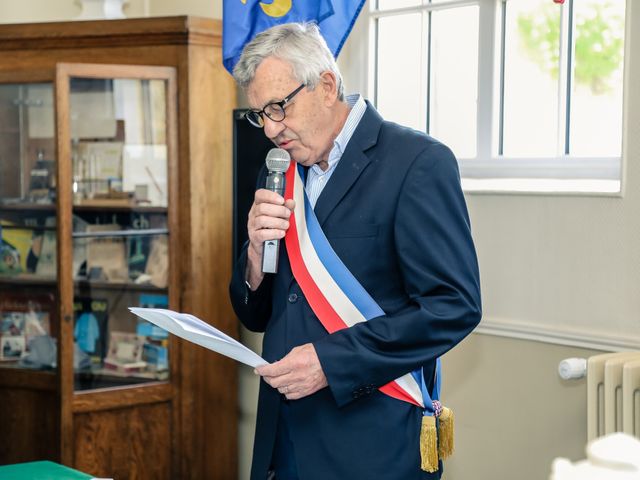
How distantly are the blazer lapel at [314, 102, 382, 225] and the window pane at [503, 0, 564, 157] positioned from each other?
1.39m

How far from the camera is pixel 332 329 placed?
1.73 m

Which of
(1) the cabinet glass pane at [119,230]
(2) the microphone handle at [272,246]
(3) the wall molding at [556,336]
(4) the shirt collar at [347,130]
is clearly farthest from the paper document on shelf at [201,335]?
(1) the cabinet glass pane at [119,230]

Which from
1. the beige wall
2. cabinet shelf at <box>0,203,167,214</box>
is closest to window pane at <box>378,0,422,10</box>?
cabinet shelf at <box>0,203,167,214</box>

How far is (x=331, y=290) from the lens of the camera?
1.71 meters

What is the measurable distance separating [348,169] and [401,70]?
1.87 m

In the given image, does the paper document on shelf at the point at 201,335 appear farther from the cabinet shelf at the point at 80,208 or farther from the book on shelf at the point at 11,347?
the book on shelf at the point at 11,347

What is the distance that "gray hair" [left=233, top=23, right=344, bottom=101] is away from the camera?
1.72 metres

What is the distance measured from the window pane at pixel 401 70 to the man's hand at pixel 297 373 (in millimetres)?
1946

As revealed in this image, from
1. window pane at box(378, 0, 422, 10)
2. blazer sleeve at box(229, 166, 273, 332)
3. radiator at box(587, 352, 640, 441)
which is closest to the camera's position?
blazer sleeve at box(229, 166, 273, 332)

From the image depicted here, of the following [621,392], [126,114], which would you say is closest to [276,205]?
[621,392]

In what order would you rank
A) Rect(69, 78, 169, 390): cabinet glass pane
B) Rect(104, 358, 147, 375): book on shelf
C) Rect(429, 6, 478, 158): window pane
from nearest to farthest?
Rect(429, 6, 478, 158): window pane < Rect(69, 78, 169, 390): cabinet glass pane < Rect(104, 358, 147, 375): book on shelf

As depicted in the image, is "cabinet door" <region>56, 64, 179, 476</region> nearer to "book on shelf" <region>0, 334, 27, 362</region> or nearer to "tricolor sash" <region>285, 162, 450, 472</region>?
"book on shelf" <region>0, 334, 27, 362</region>

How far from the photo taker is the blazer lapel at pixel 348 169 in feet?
5.69

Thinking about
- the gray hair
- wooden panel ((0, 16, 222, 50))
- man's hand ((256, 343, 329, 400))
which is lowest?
man's hand ((256, 343, 329, 400))
